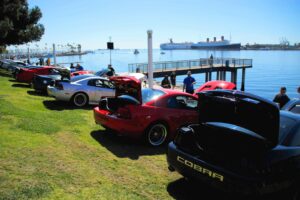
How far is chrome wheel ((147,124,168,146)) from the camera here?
7494 mm

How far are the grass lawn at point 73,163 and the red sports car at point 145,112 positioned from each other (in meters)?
0.43

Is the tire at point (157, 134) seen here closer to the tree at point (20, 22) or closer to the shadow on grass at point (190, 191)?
the shadow on grass at point (190, 191)

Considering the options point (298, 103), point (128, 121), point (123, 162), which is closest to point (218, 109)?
point (123, 162)

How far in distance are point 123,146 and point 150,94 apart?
141 cm

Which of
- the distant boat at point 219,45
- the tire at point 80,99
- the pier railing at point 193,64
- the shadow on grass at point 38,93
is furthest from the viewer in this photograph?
the distant boat at point 219,45

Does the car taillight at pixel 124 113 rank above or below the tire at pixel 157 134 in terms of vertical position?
above

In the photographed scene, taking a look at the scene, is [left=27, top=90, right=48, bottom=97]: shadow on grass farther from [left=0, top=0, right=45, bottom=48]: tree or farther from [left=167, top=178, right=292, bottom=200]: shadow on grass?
[left=167, top=178, right=292, bottom=200]: shadow on grass

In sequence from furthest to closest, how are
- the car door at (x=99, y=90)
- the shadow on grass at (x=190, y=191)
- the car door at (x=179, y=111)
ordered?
the car door at (x=99, y=90) → the car door at (x=179, y=111) → the shadow on grass at (x=190, y=191)

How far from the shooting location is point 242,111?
14.4ft

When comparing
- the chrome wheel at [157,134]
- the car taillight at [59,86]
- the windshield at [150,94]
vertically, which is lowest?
the chrome wheel at [157,134]

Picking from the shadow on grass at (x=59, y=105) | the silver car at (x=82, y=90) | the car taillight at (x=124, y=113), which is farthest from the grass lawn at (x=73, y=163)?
the silver car at (x=82, y=90)

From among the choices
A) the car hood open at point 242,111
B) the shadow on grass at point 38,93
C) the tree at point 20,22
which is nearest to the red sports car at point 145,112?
the car hood open at point 242,111

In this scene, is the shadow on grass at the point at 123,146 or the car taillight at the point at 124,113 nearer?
the shadow on grass at the point at 123,146

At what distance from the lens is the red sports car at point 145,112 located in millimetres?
7203
